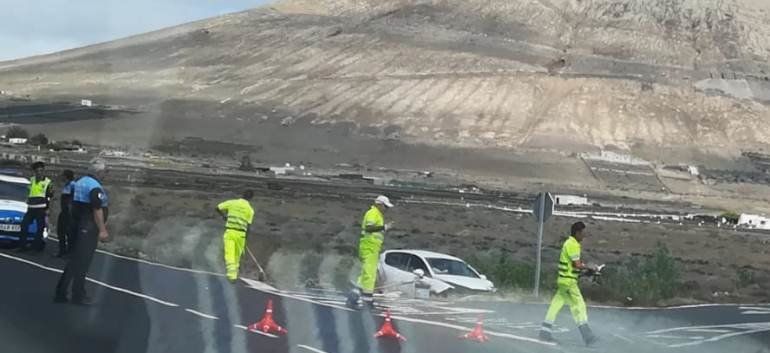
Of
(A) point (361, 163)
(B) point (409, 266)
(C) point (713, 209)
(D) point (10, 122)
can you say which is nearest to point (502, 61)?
(A) point (361, 163)

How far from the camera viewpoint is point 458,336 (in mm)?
15492

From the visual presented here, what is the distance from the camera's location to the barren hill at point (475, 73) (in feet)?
380

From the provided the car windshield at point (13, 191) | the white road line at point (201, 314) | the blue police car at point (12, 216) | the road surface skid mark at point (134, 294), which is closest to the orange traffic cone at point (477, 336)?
the road surface skid mark at point (134, 294)

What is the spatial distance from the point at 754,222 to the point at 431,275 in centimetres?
6375

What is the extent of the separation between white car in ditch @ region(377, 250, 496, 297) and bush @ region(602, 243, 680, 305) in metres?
3.85

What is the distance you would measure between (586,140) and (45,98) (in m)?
→ 51.6

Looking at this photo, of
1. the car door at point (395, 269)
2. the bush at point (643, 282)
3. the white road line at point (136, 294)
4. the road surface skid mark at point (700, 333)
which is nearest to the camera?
the white road line at point (136, 294)

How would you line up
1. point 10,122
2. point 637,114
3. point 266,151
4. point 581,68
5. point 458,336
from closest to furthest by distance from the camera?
point 458,336
point 10,122
point 266,151
point 637,114
point 581,68

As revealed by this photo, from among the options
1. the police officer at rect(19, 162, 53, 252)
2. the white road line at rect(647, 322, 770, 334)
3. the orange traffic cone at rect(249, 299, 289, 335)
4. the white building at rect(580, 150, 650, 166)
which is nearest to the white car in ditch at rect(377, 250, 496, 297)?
the white road line at rect(647, 322, 770, 334)

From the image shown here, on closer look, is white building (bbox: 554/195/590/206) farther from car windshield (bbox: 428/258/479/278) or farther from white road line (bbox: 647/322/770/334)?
white road line (bbox: 647/322/770/334)

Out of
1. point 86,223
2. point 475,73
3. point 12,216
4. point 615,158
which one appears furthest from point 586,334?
point 475,73

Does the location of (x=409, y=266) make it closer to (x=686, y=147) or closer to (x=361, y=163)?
(x=361, y=163)

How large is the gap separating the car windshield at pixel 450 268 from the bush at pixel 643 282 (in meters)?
3.76

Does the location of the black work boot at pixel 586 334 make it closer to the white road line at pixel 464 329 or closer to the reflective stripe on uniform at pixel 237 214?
the white road line at pixel 464 329
